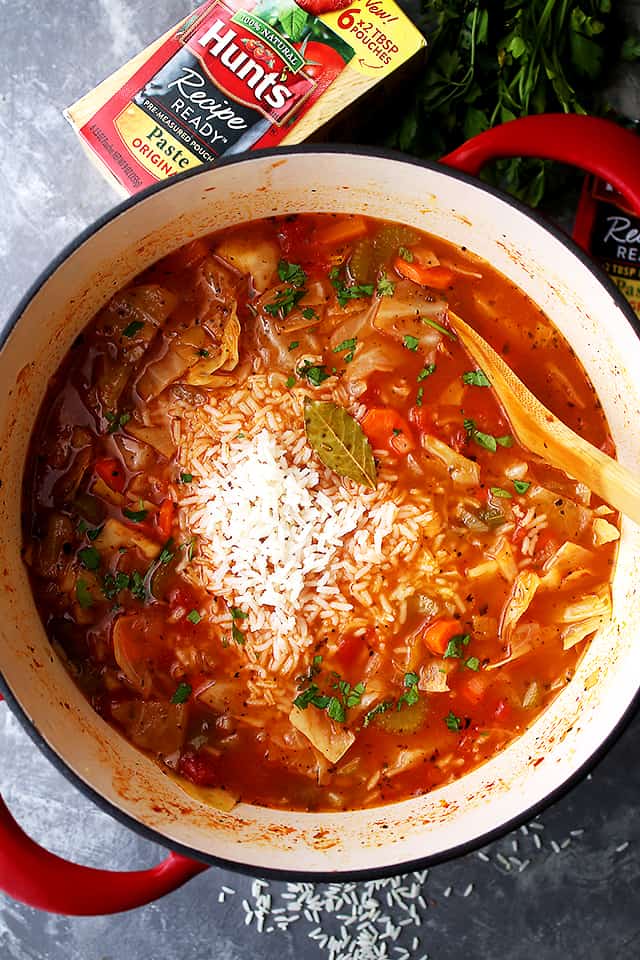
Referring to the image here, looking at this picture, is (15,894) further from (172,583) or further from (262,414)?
(262,414)

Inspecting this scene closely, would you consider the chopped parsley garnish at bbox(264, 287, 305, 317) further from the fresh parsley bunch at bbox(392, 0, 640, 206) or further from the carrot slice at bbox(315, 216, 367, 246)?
the fresh parsley bunch at bbox(392, 0, 640, 206)

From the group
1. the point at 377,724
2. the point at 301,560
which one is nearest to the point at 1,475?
the point at 301,560

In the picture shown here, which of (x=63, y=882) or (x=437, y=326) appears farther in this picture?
(x=437, y=326)

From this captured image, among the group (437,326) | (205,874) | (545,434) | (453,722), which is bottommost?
(205,874)

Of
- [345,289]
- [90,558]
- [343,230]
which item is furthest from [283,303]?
[90,558]

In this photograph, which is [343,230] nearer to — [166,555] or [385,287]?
[385,287]

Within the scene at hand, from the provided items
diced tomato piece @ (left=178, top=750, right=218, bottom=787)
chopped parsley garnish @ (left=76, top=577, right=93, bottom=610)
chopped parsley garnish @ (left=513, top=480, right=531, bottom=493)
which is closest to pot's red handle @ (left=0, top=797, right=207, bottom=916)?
diced tomato piece @ (left=178, top=750, right=218, bottom=787)
